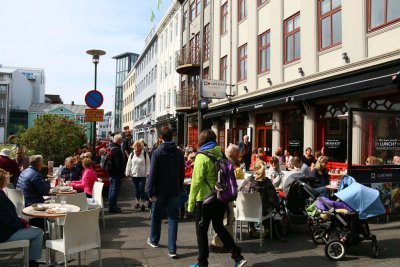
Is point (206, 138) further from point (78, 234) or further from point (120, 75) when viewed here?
point (120, 75)

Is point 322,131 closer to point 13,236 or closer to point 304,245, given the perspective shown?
point 304,245

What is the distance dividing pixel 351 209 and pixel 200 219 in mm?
2368

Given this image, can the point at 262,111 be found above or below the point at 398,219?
above

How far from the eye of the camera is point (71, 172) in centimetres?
950

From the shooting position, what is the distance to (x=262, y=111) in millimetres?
16656

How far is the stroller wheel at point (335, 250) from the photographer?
550 centimetres

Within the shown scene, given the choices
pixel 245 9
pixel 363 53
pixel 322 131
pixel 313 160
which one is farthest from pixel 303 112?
pixel 245 9

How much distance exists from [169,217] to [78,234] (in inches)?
61.7

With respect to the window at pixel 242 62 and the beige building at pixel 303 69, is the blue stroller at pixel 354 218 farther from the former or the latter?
the window at pixel 242 62

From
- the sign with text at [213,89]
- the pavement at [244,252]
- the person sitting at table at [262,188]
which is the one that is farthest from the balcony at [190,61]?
the person sitting at table at [262,188]

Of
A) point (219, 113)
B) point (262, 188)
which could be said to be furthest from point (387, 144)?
point (219, 113)

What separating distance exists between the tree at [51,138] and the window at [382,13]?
10.3 meters

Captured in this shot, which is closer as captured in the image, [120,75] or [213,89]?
[213,89]

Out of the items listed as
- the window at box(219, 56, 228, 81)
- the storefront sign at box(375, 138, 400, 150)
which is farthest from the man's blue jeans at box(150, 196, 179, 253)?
the window at box(219, 56, 228, 81)
